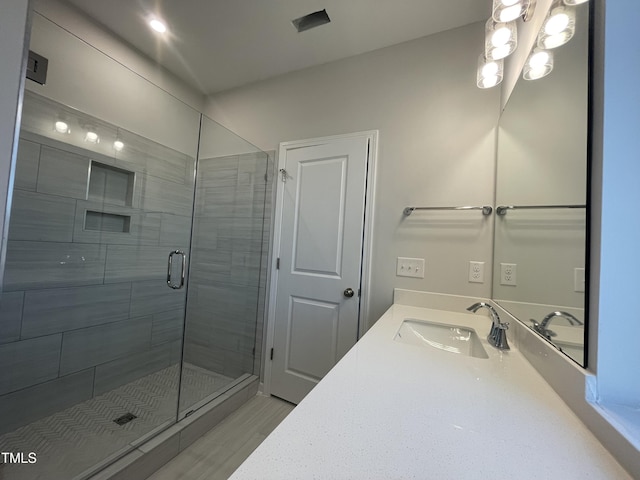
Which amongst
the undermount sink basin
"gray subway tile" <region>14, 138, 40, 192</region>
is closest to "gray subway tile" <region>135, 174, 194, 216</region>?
"gray subway tile" <region>14, 138, 40, 192</region>

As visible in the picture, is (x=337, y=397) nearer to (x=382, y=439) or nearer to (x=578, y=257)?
(x=382, y=439)

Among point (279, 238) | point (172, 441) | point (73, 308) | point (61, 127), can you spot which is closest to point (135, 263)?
point (73, 308)

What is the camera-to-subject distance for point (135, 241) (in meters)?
1.96

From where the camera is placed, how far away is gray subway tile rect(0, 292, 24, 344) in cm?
136

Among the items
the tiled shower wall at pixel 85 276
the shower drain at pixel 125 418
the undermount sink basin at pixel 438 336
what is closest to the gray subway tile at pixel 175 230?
the tiled shower wall at pixel 85 276

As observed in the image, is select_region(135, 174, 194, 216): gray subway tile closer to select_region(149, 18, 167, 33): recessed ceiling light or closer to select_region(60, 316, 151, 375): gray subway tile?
select_region(60, 316, 151, 375): gray subway tile

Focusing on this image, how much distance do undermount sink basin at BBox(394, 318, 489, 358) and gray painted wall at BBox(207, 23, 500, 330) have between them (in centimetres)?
32

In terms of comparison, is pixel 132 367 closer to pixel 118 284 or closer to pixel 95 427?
pixel 95 427

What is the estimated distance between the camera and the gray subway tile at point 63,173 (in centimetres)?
148

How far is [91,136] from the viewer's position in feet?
5.48

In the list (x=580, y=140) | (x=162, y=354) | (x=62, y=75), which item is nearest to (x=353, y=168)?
(x=580, y=140)

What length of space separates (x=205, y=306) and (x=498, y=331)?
2.09 meters

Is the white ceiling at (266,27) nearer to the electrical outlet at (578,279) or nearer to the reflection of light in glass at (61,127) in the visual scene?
the reflection of light in glass at (61,127)

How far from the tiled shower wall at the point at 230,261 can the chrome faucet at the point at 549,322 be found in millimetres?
1773
